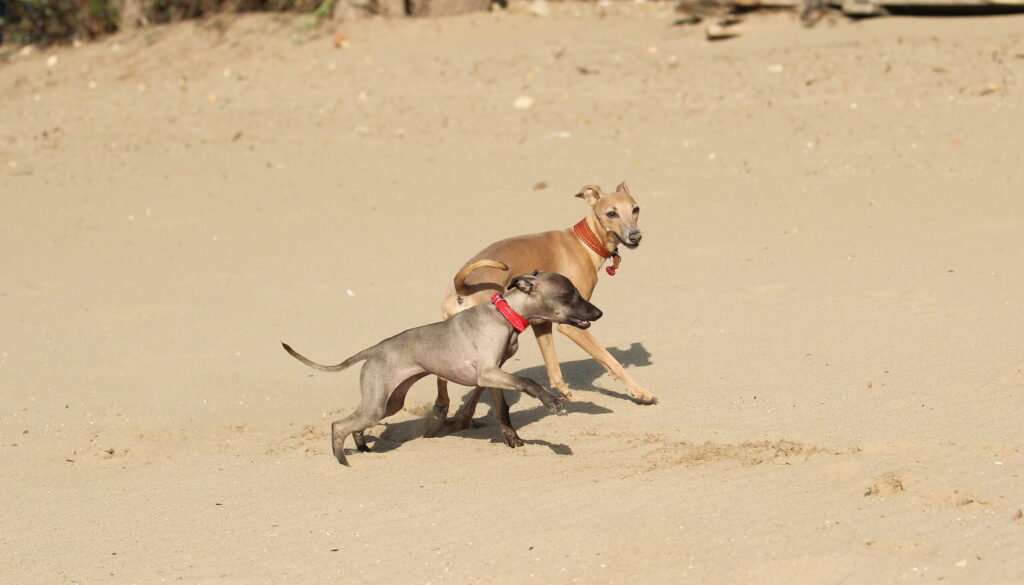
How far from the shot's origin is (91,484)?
7230mm

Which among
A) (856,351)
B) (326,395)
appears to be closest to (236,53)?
(326,395)

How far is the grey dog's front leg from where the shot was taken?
6871mm

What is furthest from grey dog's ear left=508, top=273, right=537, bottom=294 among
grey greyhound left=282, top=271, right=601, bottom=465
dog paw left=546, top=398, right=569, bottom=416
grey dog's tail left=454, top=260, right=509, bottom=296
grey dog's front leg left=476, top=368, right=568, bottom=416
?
dog paw left=546, top=398, right=569, bottom=416

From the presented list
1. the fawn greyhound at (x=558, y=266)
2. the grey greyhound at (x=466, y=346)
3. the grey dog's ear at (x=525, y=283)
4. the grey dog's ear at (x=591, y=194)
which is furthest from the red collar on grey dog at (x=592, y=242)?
the grey dog's ear at (x=525, y=283)

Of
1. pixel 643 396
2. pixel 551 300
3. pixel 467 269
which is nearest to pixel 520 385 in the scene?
pixel 551 300

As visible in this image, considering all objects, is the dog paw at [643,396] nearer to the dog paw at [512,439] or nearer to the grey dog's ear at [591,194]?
the dog paw at [512,439]

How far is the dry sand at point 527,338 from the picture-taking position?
19.5 ft

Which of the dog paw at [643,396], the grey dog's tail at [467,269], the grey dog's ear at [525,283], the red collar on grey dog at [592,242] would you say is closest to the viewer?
the grey dog's ear at [525,283]

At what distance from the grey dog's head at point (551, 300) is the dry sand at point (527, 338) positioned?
70 centimetres

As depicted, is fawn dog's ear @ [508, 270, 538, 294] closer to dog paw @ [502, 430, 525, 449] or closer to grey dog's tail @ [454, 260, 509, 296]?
grey dog's tail @ [454, 260, 509, 296]

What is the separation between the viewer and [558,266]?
830 centimetres

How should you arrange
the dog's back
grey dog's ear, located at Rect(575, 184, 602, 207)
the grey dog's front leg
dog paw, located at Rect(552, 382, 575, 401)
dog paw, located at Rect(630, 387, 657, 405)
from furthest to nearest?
grey dog's ear, located at Rect(575, 184, 602, 207) < dog paw, located at Rect(552, 382, 575, 401) < dog paw, located at Rect(630, 387, 657, 405) < the dog's back < the grey dog's front leg

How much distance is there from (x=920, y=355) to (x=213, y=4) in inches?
627

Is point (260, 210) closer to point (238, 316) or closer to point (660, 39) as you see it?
point (238, 316)
